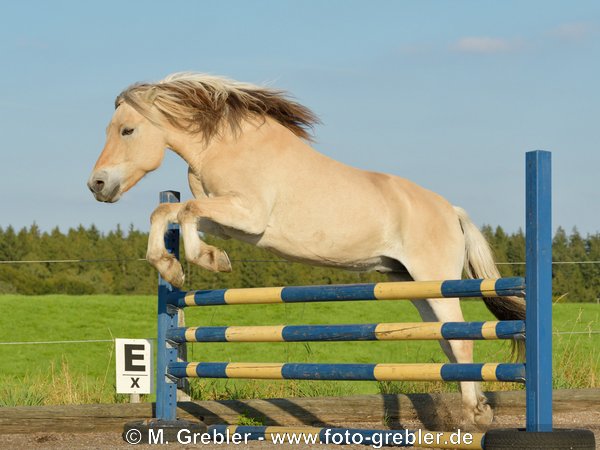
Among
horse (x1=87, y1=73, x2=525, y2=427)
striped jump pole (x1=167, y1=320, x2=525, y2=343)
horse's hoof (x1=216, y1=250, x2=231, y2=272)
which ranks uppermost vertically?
horse (x1=87, y1=73, x2=525, y2=427)

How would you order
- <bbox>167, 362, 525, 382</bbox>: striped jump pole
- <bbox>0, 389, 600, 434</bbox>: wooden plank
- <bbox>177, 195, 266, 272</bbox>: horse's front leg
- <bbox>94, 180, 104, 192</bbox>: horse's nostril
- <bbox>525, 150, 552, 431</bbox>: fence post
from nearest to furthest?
1. <bbox>525, 150, 552, 431</bbox>: fence post
2. <bbox>167, 362, 525, 382</bbox>: striped jump pole
3. <bbox>177, 195, 266, 272</bbox>: horse's front leg
4. <bbox>94, 180, 104, 192</bbox>: horse's nostril
5. <bbox>0, 389, 600, 434</bbox>: wooden plank

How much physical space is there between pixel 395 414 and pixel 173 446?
181 cm

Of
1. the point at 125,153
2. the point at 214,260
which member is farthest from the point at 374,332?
the point at 125,153

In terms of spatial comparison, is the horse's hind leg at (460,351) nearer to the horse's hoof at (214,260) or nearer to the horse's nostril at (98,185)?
the horse's hoof at (214,260)

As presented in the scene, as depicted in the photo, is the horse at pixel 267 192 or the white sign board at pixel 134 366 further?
the white sign board at pixel 134 366

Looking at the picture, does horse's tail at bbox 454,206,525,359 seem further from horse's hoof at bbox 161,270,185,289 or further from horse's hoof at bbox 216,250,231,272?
horse's hoof at bbox 161,270,185,289

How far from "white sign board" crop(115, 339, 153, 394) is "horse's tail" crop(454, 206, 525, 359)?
2.08 m

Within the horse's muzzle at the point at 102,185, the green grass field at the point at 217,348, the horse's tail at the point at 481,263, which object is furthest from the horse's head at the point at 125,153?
the green grass field at the point at 217,348

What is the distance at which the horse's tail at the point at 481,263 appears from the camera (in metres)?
5.36

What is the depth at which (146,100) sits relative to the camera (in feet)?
16.3

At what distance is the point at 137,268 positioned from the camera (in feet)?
82.9

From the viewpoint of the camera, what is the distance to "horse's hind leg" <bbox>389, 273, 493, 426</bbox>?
4992mm

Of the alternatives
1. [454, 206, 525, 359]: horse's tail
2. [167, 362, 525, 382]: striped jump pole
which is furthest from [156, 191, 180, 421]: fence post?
[454, 206, 525, 359]: horse's tail

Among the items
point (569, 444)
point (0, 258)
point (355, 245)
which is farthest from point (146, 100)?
point (0, 258)
